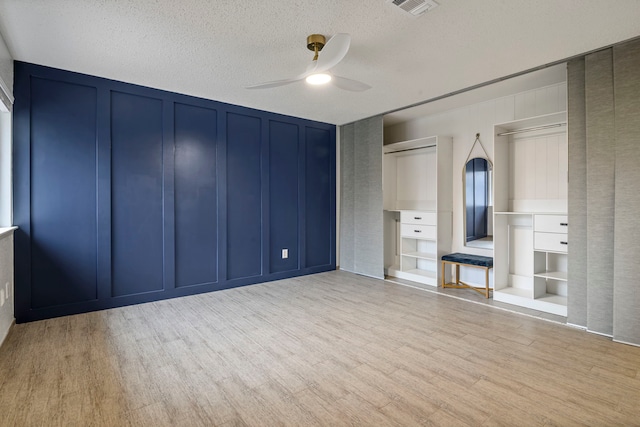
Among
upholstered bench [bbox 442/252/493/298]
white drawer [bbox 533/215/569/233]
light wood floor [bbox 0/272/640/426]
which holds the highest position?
white drawer [bbox 533/215/569/233]

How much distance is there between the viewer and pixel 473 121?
4.49 m

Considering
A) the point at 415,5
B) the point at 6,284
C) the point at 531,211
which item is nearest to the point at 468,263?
the point at 531,211

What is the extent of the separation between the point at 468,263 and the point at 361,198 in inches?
76.9

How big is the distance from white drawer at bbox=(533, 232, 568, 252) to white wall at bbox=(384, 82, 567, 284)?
0.90m

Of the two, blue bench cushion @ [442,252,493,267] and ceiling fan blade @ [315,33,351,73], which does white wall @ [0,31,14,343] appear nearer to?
ceiling fan blade @ [315,33,351,73]

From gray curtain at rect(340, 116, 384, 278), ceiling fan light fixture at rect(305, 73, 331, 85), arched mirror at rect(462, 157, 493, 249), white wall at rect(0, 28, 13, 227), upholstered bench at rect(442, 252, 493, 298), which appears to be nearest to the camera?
ceiling fan light fixture at rect(305, 73, 331, 85)

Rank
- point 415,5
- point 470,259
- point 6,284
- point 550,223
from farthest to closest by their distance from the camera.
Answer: point 470,259 < point 550,223 < point 6,284 < point 415,5

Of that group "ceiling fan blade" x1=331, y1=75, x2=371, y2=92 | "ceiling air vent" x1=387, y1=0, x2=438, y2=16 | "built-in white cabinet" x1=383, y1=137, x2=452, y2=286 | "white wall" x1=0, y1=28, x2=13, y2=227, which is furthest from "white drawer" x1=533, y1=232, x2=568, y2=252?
"white wall" x1=0, y1=28, x2=13, y2=227

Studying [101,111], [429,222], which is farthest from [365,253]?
[101,111]

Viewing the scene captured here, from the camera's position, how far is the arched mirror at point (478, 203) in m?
4.29

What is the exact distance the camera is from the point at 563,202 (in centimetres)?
367

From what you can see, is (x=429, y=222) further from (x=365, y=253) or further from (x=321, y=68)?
(x=321, y=68)

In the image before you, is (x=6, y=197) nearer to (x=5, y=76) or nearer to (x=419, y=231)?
(x=5, y=76)

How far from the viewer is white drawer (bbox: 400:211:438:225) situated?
4.56m
